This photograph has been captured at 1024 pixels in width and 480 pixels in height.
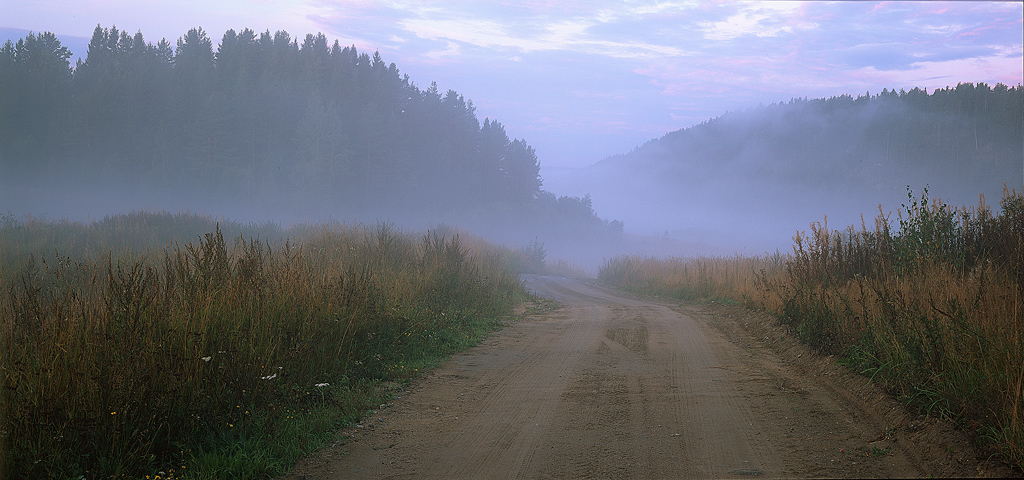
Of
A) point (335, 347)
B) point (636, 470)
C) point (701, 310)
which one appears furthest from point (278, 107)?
point (636, 470)

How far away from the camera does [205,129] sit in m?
48.6

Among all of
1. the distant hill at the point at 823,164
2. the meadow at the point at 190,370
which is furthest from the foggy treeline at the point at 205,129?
the distant hill at the point at 823,164

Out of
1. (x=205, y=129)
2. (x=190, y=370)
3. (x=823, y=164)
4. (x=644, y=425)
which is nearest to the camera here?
(x=190, y=370)

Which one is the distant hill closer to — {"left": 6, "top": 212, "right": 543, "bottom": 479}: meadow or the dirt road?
the dirt road

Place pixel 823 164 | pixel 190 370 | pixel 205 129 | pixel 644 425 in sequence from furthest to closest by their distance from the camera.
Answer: pixel 823 164 → pixel 205 129 → pixel 644 425 → pixel 190 370

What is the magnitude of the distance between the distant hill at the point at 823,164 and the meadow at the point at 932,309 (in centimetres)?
4379

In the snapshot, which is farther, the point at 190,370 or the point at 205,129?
the point at 205,129

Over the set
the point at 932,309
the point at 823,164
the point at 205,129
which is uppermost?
the point at 823,164

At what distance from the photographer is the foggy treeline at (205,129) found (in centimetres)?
4722

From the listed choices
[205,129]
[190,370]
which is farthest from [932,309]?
[205,129]

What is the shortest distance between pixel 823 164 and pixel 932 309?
137 m

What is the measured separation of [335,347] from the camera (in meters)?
6.62

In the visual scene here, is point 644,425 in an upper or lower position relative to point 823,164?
lower

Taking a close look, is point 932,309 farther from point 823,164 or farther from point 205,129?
point 823,164
